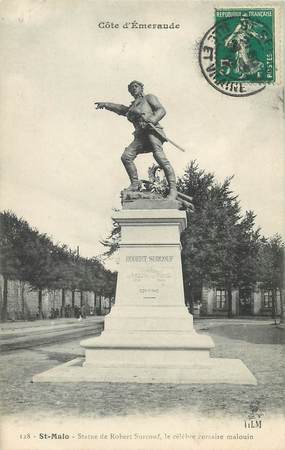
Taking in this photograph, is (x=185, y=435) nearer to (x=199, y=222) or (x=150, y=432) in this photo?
(x=150, y=432)

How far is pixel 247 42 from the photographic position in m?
9.49

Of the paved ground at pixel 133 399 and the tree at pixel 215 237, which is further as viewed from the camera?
the tree at pixel 215 237

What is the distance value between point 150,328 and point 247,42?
5.32m

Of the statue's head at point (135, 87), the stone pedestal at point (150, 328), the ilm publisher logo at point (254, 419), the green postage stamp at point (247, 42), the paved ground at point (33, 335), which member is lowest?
the paved ground at point (33, 335)

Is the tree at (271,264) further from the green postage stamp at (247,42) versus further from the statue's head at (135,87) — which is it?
the statue's head at (135,87)

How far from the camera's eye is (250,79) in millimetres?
9617

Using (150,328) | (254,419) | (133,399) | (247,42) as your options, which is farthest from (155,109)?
(254,419)

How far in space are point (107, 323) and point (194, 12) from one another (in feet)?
19.3

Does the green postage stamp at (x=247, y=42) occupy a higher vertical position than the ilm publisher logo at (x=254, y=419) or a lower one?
higher

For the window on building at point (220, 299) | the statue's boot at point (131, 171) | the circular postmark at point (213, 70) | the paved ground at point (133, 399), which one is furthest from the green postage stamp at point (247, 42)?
the window on building at point (220, 299)

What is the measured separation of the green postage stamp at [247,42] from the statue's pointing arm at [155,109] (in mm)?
1285

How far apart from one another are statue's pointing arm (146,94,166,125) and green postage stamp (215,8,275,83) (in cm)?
128

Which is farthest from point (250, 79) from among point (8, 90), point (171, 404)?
point (171, 404)

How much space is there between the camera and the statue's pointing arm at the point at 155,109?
9586mm
